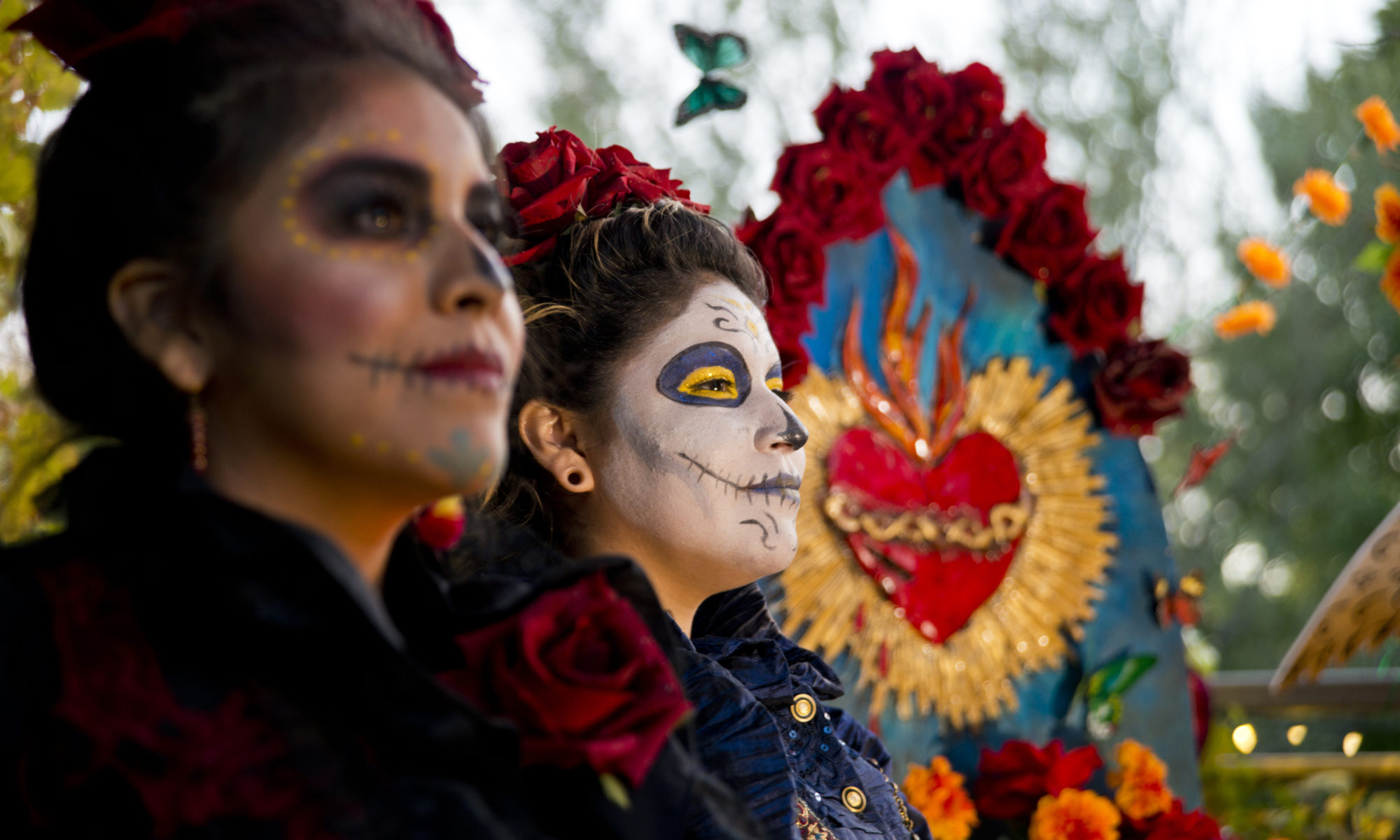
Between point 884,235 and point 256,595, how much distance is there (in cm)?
178

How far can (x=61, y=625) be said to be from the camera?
934 millimetres

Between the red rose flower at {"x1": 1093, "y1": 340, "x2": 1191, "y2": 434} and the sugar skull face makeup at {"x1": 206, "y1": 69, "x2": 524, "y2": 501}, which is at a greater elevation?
the red rose flower at {"x1": 1093, "y1": 340, "x2": 1191, "y2": 434}

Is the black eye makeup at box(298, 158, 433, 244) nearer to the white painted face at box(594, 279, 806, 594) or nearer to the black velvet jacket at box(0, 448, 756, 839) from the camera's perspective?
the black velvet jacket at box(0, 448, 756, 839)

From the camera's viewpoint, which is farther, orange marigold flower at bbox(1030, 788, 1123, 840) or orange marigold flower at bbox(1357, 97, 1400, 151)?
orange marigold flower at bbox(1357, 97, 1400, 151)

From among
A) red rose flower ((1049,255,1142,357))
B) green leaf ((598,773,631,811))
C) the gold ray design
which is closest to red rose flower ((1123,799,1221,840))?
the gold ray design

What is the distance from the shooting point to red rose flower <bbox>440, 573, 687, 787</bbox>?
1.03 m

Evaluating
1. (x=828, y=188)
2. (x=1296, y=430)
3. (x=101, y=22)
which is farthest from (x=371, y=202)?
(x=1296, y=430)

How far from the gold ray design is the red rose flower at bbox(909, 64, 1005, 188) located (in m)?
0.40

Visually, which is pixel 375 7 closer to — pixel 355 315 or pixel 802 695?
pixel 355 315

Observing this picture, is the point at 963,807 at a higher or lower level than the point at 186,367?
lower

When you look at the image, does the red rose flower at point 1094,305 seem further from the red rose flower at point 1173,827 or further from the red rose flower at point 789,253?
the red rose flower at point 1173,827

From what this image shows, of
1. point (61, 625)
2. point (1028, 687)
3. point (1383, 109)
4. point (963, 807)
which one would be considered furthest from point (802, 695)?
point (1383, 109)

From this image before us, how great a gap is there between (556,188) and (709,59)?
499 millimetres

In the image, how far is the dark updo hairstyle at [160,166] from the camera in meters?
0.99
